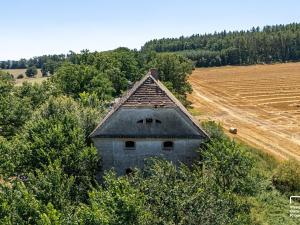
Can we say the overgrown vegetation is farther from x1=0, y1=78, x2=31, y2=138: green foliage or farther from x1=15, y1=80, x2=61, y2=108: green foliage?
x1=15, y1=80, x2=61, y2=108: green foliage

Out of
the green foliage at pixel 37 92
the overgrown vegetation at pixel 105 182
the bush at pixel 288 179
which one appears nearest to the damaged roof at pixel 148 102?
the overgrown vegetation at pixel 105 182

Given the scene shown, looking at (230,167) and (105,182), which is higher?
(230,167)

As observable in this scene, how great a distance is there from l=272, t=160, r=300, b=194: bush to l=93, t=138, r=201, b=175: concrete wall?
351 inches

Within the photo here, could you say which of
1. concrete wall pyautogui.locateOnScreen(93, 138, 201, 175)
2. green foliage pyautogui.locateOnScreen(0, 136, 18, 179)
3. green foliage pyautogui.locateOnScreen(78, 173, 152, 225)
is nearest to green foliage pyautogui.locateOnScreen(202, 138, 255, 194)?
concrete wall pyautogui.locateOnScreen(93, 138, 201, 175)

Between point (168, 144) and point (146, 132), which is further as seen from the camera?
point (168, 144)

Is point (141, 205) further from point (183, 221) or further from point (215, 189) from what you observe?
point (215, 189)

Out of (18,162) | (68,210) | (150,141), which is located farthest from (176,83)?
(68,210)

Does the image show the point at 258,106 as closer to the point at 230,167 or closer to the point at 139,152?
the point at 139,152

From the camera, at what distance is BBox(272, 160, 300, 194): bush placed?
3931 centimetres

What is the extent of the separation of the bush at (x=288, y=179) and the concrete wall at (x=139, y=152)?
8.91 metres

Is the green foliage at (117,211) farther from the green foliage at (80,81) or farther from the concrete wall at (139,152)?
the green foliage at (80,81)

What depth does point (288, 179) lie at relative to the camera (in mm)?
39438

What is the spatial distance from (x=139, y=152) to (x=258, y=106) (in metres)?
59.4

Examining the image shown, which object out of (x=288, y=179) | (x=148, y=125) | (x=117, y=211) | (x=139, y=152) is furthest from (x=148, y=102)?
Result: (x=117, y=211)
